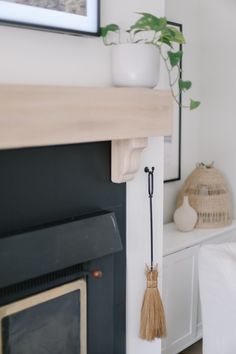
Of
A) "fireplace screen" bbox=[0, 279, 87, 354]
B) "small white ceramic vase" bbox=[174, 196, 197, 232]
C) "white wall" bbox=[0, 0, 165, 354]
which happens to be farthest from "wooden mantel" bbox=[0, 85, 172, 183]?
"small white ceramic vase" bbox=[174, 196, 197, 232]

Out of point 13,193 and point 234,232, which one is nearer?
point 13,193

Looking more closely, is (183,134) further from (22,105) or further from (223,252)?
(22,105)

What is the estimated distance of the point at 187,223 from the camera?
251cm

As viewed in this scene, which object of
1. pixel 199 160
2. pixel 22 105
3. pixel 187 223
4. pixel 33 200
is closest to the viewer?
pixel 22 105

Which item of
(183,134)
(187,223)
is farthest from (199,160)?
(187,223)

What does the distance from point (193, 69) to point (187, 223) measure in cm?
108

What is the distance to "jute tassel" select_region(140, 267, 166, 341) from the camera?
65.7 inches

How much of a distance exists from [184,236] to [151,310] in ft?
2.73

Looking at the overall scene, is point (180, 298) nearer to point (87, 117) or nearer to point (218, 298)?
point (218, 298)

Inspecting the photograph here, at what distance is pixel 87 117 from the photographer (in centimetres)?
124

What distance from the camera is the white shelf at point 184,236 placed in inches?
89.0

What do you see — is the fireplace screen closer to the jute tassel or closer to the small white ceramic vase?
the jute tassel

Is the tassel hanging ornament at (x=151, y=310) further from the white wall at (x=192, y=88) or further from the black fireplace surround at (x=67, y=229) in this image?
the white wall at (x=192, y=88)

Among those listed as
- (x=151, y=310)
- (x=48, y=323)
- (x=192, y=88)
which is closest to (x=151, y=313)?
(x=151, y=310)
